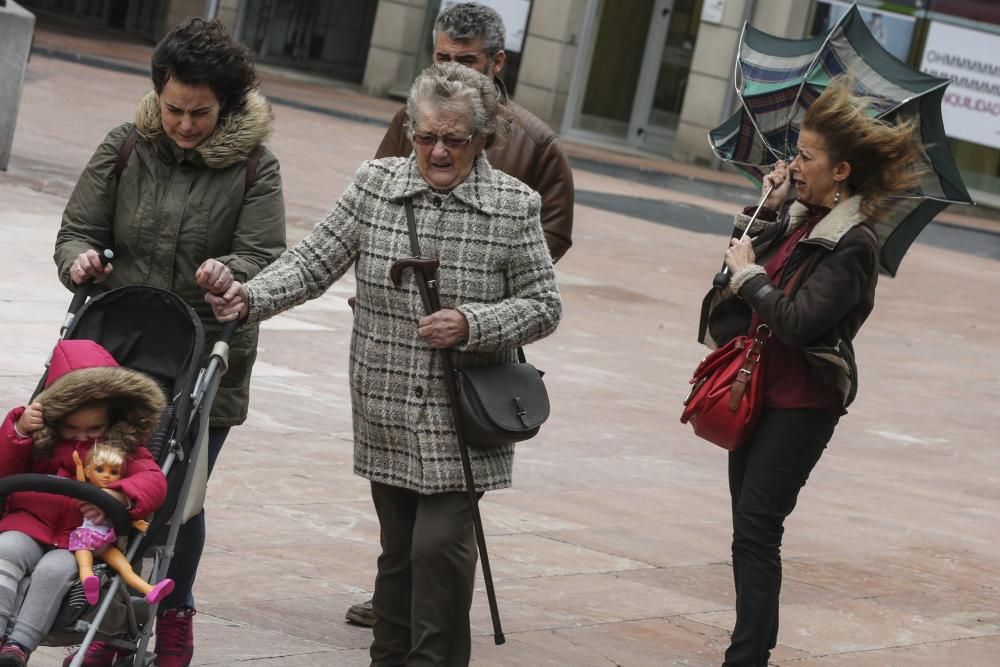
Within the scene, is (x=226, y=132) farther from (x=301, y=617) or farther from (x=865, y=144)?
(x=865, y=144)

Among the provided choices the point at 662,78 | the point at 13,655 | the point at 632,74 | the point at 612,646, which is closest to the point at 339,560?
the point at 612,646

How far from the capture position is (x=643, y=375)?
11.4 meters

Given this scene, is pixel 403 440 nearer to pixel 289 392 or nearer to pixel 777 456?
pixel 777 456

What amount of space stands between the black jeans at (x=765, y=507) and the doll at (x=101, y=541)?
80.1 inches

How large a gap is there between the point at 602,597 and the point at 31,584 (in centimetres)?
300

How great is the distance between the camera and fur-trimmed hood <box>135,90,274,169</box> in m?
4.70

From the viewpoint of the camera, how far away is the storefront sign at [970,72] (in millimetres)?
30250

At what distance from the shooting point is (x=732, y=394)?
5.30m

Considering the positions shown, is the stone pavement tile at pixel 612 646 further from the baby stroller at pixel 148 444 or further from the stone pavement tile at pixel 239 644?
the baby stroller at pixel 148 444

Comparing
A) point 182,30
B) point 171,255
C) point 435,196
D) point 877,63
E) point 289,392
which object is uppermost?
point 877,63

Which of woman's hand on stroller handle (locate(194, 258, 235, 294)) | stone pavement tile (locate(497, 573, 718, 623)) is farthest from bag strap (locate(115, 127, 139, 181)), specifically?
stone pavement tile (locate(497, 573, 718, 623))

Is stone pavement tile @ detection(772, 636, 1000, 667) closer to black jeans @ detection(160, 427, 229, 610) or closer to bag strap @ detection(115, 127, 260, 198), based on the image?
black jeans @ detection(160, 427, 229, 610)

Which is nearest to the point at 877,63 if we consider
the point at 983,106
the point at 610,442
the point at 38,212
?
the point at 610,442

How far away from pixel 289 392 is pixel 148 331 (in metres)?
4.56
